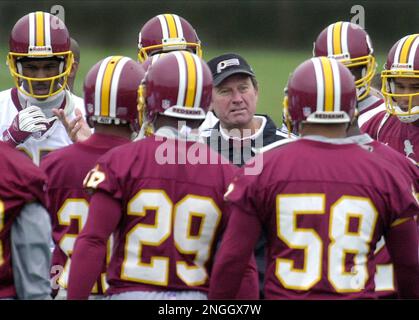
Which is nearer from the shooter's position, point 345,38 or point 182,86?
point 182,86

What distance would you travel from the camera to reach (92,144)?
16.1ft

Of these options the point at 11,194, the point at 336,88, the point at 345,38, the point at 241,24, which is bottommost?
the point at 241,24

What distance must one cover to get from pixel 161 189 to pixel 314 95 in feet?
2.29

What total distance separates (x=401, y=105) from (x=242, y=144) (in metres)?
0.95

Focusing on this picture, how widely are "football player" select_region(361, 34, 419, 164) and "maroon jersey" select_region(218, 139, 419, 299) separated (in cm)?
179

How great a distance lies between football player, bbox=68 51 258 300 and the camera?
14.3ft

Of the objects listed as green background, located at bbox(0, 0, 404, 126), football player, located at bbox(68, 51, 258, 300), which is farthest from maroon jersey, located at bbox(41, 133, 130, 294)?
green background, located at bbox(0, 0, 404, 126)

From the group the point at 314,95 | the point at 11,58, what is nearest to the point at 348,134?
the point at 314,95

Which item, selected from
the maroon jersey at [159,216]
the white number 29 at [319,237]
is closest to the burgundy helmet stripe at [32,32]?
the maroon jersey at [159,216]

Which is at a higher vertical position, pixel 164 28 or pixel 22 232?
pixel 164 28

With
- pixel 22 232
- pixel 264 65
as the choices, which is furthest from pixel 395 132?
pixel 264 65

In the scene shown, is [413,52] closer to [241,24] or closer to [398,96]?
[398,96]

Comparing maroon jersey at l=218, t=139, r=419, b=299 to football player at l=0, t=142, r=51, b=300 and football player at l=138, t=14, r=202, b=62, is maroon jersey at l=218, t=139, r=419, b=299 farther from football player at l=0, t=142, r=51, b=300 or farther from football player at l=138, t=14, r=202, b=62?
football player at l=138, t=14, r=202, b=62

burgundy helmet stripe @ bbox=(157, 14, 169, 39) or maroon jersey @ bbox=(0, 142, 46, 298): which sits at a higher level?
burgundy helmet stripe @ bbox=(157, 14, 169, 39)
